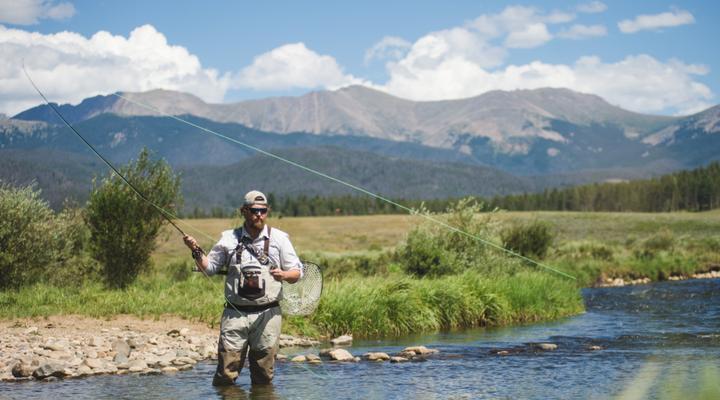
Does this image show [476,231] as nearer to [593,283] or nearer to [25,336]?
[593,283]

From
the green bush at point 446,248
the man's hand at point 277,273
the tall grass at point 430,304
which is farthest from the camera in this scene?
the green bush at point 446,248

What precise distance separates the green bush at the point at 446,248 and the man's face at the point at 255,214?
18.0 meters

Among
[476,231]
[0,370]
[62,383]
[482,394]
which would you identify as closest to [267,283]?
[482,394]

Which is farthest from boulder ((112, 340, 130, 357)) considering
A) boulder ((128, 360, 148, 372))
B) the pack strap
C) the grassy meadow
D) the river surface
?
the pack strap

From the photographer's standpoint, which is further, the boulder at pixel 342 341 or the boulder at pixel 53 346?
the boulder at pixel 342 341

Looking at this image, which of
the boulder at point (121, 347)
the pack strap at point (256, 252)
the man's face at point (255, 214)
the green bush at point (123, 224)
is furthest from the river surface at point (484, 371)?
the green bush at point (123, 224)

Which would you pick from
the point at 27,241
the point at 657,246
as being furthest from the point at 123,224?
the point at 657,246

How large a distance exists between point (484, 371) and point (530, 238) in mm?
28101

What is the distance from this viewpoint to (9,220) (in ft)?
72.7

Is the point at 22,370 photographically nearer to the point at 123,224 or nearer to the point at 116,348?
the point at 116,348

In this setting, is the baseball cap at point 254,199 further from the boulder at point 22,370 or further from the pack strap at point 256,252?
the boulder at point 22,370

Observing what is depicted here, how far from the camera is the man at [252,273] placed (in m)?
9.54

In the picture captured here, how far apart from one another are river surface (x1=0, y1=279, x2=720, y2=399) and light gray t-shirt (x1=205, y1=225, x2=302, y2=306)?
72.0 inches

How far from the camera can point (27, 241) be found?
2289cm
